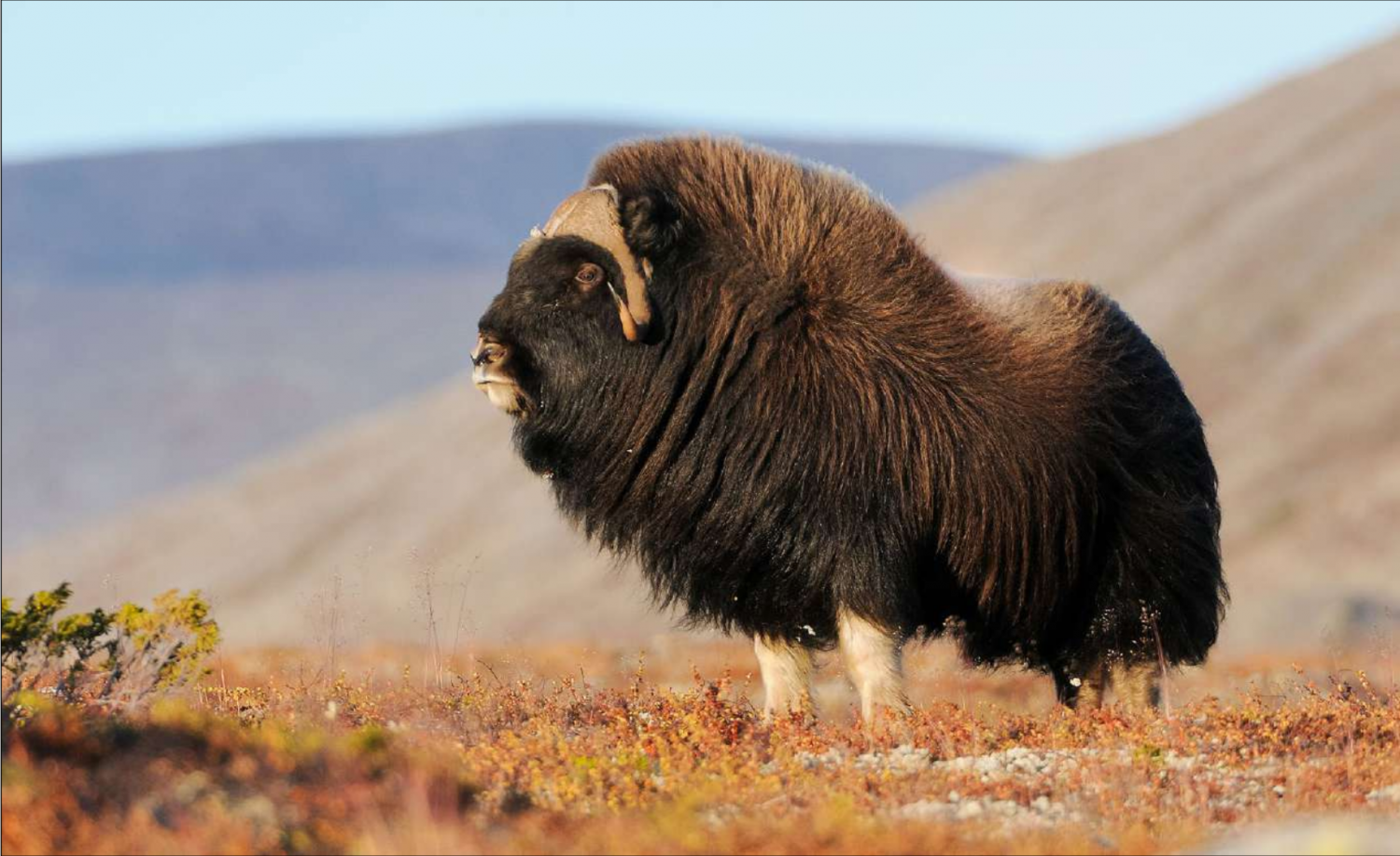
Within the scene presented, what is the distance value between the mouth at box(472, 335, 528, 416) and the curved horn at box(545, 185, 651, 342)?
354 millimetres

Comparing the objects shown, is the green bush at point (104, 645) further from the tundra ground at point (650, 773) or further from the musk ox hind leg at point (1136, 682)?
the musk ox hind leg at point (1136, 682)

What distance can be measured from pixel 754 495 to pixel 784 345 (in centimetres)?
44

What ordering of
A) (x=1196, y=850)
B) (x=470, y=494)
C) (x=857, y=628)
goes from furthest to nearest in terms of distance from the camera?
(x=470, y=494) < (x=857, y=628) < (x=1196, y=850)

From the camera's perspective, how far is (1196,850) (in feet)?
13.1

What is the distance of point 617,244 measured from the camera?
6.15 metres

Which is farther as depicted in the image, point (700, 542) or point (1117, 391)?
point (1117, 391)

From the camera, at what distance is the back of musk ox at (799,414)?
5.99 meters

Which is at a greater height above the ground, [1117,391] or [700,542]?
[1117,391]

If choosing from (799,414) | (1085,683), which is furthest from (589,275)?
(1085,683)

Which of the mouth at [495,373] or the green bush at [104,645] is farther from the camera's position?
the mouth at [495,373]

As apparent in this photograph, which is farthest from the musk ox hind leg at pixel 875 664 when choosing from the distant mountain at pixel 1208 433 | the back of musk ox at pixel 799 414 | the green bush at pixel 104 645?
the distant mountain at pixel 1208 433

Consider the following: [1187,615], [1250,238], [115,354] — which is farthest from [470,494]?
[115,354]

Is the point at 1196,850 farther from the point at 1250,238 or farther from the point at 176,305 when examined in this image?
the point at 176,305

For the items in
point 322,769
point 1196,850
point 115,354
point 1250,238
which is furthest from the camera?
point 115,354
